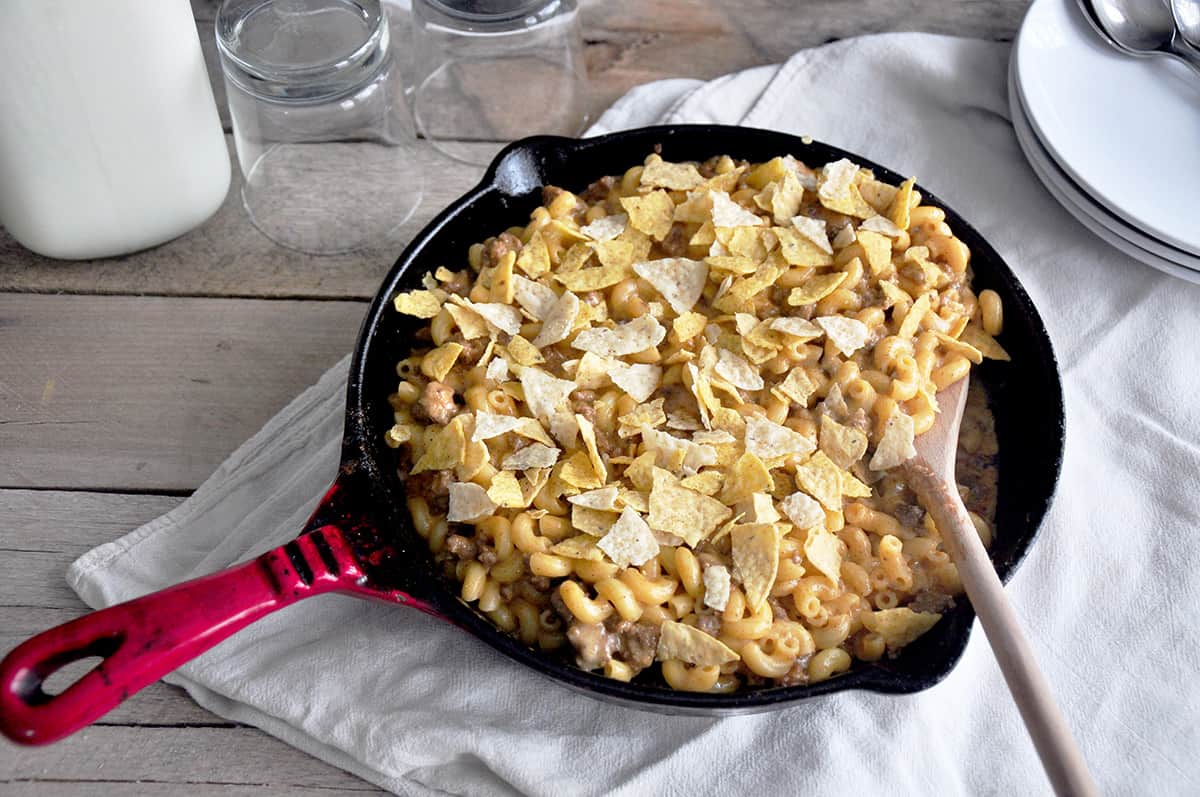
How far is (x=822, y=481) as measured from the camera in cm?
191

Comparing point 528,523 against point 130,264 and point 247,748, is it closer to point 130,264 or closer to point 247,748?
point 247,748

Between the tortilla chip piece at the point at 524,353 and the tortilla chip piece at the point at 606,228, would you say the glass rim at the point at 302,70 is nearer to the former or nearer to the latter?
the tortilla chip piece at the point at 606,228

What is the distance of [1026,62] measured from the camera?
268 centimetres

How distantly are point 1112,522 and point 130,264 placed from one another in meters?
1.96

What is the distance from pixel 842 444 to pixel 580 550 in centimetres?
44

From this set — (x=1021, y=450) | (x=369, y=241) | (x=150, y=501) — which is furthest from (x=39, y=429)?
(x=1021, y=450)

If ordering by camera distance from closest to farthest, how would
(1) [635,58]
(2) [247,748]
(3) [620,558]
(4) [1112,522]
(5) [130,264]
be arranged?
(3) [620,558]
(2) [247,748]
(4) [1112,522]
(5) [130,264]
(1) [635,58]

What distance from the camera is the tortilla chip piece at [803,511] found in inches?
73.0

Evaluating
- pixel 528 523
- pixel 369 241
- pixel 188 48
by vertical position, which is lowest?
pixel 369 241

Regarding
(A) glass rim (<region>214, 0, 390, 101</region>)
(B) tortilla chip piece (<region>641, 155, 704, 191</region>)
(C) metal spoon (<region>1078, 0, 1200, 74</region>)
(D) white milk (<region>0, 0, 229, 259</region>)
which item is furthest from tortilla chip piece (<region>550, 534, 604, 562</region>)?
(C) metal spoon (<region>1078, 0, 1200, 74</region>)

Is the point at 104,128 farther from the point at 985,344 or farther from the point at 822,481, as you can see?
the point at 985,344

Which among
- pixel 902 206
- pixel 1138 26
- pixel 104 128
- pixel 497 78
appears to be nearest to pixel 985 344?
pixel 902 206

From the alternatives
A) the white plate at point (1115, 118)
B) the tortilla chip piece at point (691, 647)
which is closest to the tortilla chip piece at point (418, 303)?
the tortilla chip piece at point (691, 647)

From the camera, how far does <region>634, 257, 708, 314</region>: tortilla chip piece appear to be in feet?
6.94
